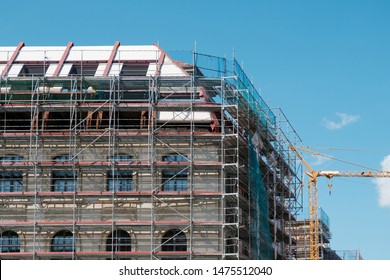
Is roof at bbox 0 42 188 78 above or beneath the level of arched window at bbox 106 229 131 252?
above

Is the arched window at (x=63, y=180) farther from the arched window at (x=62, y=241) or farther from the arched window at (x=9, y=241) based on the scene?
the arched window at (x=9, y=241)

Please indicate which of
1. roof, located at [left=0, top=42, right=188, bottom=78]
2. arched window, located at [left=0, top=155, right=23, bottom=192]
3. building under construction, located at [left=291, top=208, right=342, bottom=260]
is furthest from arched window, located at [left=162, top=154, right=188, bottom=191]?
building under construction, located at [left=291, top=208, right=342, bottom=260]

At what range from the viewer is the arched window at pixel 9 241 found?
4947cm

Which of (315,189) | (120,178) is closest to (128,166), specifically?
(120,178)

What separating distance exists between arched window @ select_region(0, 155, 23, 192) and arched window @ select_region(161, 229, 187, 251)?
9034mm

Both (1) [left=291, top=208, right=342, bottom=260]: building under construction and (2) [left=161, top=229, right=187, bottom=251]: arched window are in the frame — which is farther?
(1) [left=291, top=208, right=342, bottom=260]: building under construction

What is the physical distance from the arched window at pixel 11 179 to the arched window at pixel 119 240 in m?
6.19

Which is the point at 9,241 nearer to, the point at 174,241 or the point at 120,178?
the point at 120,178

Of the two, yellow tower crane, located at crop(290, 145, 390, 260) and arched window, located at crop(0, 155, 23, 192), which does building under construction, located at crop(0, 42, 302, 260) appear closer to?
arched window, located at crop(0, 155, 23, 192)

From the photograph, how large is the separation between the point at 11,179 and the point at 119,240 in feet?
24.6

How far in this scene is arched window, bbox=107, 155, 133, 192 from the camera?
5022 centimetres

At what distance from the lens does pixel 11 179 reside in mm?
50812
